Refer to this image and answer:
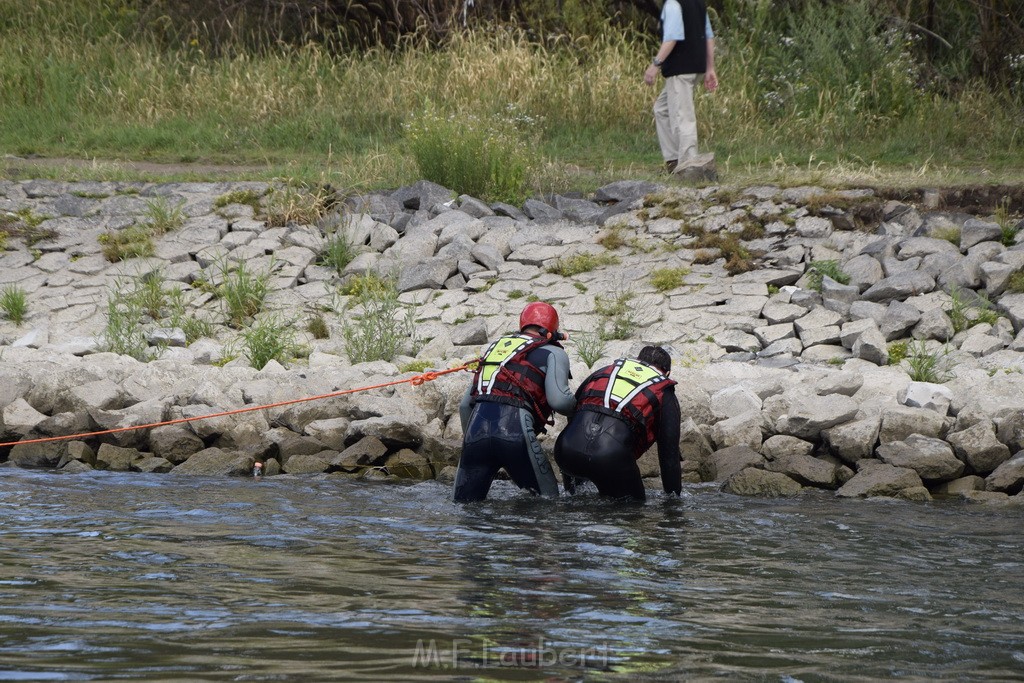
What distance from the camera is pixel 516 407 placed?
7.73 metres

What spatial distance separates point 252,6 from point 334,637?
1671 cm

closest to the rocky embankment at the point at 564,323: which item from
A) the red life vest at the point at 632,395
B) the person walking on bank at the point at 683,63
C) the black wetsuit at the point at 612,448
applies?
the person walking on bank at the point at 683,63

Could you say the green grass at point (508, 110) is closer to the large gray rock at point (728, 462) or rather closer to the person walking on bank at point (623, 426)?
the large gray rock at point (728, 462)

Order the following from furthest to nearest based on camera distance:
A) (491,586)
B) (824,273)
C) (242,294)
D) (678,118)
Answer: (678,118) < (242,294) < (824,273) < (491,586)

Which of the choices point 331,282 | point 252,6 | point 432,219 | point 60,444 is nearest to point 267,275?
point 331,282

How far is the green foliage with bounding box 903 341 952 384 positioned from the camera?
9.81 meters

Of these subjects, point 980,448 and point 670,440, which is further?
point 980,448

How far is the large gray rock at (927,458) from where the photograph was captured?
338 inches

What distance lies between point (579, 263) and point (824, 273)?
225cm

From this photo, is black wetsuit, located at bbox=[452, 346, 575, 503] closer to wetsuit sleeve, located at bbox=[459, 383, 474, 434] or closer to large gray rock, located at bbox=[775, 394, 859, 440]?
wetsuit sleeve, located at bbox=[459, 383, 474, 434]

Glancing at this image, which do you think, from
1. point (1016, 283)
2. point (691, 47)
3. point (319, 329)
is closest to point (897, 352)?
point (1016, 283)

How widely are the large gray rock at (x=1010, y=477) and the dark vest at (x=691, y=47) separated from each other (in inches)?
245

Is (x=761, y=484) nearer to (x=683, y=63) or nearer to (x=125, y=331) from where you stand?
(x=125, y=331)

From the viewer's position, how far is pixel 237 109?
17.0 meters
